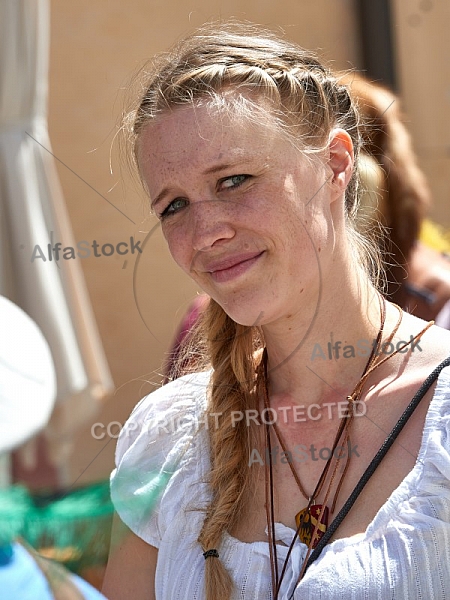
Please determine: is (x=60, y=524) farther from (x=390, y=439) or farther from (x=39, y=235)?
(x=39, y=235)

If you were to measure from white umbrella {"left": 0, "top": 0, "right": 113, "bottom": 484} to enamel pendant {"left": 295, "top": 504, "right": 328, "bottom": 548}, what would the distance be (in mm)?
266

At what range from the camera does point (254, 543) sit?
36.0 inches

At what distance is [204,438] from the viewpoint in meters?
1.04

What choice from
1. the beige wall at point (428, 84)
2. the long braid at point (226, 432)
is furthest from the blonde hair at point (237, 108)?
the beige wall at point (428, 84)

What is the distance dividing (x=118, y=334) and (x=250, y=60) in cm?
38

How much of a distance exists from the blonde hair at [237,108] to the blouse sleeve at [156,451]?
0.12ft

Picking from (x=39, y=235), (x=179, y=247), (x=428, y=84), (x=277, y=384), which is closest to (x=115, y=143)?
(x=39, y=235)

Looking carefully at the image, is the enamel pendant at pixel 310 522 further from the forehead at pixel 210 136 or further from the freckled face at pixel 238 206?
the forehead at pixel 210 136

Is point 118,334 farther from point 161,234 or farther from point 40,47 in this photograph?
point 40,47

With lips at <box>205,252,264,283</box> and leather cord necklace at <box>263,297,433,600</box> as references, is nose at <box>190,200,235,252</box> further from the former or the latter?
leather cord necklace at <box>263,297,433,600</box>

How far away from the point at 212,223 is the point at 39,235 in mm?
351

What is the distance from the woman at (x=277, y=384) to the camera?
862 mm

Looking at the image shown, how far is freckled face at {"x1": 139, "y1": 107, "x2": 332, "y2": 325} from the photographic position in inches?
34.4

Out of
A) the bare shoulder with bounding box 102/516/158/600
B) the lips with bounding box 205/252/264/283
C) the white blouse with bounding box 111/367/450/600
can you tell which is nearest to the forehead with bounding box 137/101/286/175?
the lips with bounding box 205/252/264/283
